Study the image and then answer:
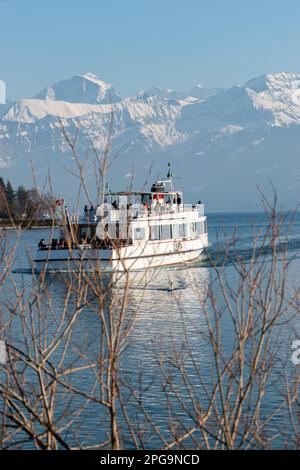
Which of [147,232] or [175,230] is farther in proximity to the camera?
[175,230]

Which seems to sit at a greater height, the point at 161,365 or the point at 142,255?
the point at 161,365

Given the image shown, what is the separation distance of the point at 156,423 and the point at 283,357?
583 cm

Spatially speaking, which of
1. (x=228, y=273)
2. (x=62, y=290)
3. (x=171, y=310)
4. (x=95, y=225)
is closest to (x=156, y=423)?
(x=171, y=310)

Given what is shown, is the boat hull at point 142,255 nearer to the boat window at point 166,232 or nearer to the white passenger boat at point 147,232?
the white passenger boat at point 147,232

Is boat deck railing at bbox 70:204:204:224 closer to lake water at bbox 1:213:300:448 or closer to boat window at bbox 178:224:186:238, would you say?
boat window at bbox 178:224:186:238

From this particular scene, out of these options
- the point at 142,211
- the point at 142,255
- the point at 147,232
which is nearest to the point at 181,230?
the point at 147,232

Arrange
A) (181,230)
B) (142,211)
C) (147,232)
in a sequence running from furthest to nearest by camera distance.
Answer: (181,230)
(147,232)
(142,211)

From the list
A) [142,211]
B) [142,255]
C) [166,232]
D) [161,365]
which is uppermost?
[142,211]

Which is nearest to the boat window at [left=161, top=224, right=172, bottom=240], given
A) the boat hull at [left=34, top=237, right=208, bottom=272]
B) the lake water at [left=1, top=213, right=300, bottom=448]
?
the boat hull at [left=34, top=237, right=208, bottom=272]

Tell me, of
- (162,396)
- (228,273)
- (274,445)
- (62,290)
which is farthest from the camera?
(228,273)

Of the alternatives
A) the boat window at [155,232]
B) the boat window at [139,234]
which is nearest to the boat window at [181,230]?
the boat window at [155,232]

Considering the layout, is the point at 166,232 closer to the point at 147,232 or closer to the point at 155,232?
the point at 155,232

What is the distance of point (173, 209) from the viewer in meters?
54.3
